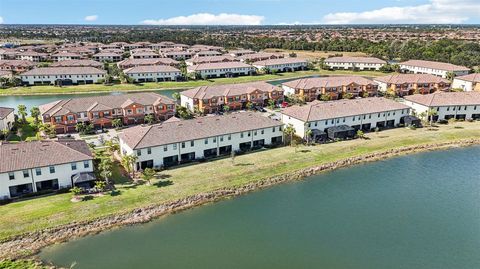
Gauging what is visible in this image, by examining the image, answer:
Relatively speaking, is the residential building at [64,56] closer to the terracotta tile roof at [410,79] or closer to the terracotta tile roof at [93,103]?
the terracotta tile roof at [93,103]

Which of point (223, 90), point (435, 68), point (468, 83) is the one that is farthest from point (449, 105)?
point (435, 68)

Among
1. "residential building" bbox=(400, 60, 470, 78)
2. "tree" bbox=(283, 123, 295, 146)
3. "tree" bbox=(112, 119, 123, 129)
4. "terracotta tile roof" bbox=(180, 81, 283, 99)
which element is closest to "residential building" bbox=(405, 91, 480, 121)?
"tree" bbox=(283, 123, 295, 146)

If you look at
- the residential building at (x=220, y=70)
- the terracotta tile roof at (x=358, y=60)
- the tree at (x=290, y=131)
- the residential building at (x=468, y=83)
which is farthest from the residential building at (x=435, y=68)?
the tree at (x=290, y=131)

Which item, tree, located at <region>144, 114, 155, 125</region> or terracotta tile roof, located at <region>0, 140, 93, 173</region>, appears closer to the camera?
terracotta tile roof, located at <region>0, 140, 93, 173</region>

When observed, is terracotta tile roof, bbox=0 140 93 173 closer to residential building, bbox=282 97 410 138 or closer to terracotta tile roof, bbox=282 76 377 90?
residential building, bbox=282 97 410 138

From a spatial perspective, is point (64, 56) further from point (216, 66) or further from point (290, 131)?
point (290, 131)
